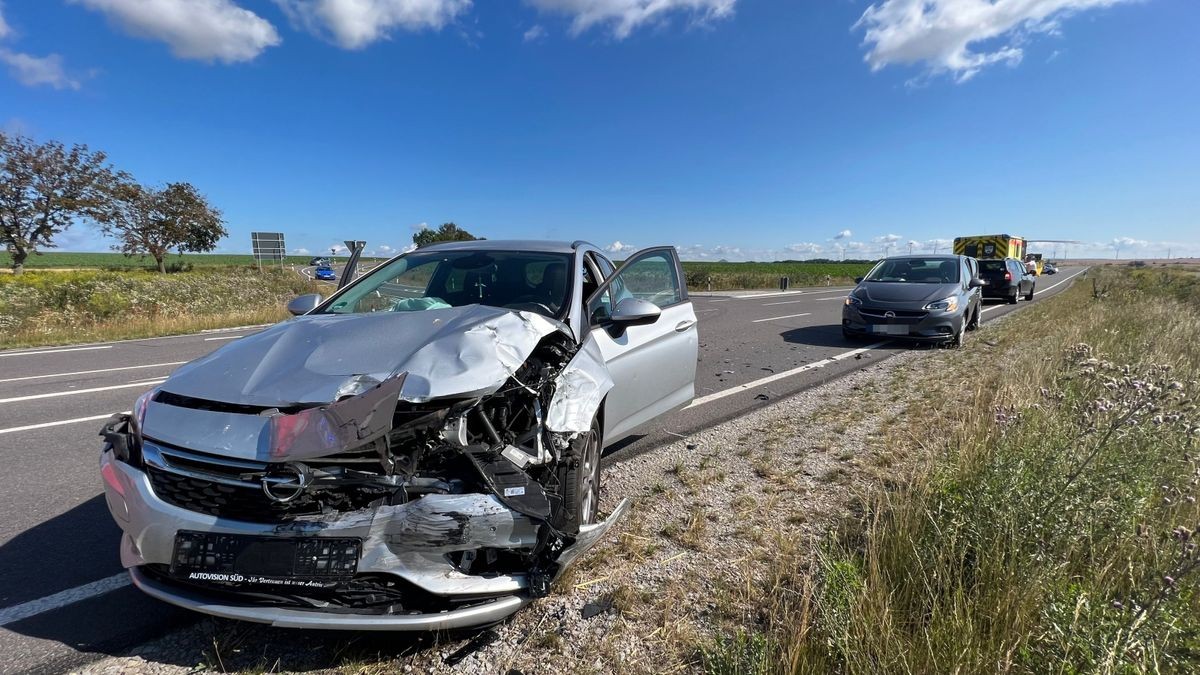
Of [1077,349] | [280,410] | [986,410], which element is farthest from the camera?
[986,410]

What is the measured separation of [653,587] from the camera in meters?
2.42

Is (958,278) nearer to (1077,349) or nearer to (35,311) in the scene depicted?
(1077,349)

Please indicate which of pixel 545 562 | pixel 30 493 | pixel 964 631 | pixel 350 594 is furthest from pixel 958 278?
pixel 30 493

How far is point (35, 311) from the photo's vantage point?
13367 millimetres

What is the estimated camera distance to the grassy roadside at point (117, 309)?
39.6ft

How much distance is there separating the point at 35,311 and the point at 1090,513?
19763mm

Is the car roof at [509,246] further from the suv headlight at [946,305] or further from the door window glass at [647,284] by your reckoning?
the suv headlight at [946,305]

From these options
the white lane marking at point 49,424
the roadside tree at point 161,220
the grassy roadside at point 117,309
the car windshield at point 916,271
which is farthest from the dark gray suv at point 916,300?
the roadside tree at point 161,220

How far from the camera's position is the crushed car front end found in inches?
69.9

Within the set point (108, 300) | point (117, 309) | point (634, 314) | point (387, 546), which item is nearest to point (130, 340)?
point (117, 309)

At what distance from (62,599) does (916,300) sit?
1036cm

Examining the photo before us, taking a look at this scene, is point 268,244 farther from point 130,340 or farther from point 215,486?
point 215,486

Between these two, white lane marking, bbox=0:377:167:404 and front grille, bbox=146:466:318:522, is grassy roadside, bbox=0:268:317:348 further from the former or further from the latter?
front grille, bbox=146:466:318:522

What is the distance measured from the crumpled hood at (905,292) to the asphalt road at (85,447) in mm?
818
